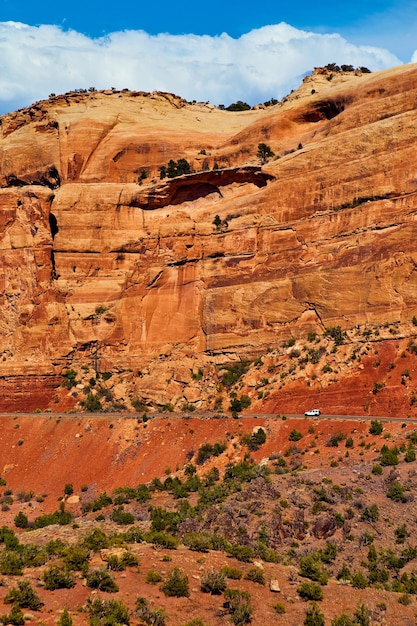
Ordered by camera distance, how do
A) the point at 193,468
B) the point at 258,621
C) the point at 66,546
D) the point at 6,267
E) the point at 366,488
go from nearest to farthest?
the point at 258,621 → the point at 66,546 → the point at 366,488 → the point at 193,468 → the point at 6,267

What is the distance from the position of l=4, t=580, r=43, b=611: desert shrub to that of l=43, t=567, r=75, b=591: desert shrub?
3.77 feet

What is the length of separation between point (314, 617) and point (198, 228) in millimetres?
43059

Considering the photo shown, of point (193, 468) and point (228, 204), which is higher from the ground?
point (228, 204)

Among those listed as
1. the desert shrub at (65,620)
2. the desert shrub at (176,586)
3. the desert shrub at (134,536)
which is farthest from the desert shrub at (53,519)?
the desert shrub at (65,620)

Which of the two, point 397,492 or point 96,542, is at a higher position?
point 96,542

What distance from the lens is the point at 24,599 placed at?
22.4m

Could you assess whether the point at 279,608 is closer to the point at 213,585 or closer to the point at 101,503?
the point at 213,585

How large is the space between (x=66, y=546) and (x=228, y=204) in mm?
38176

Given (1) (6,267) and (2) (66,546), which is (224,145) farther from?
(2) (66,546)

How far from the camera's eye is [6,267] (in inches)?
2635

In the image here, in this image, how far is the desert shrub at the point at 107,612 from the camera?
2139cm

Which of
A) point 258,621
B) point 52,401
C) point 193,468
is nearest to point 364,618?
point 258,621

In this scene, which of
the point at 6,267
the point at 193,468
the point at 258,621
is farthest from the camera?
the point at 6,267

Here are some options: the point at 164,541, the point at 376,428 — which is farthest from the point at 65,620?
the point at 376,428
